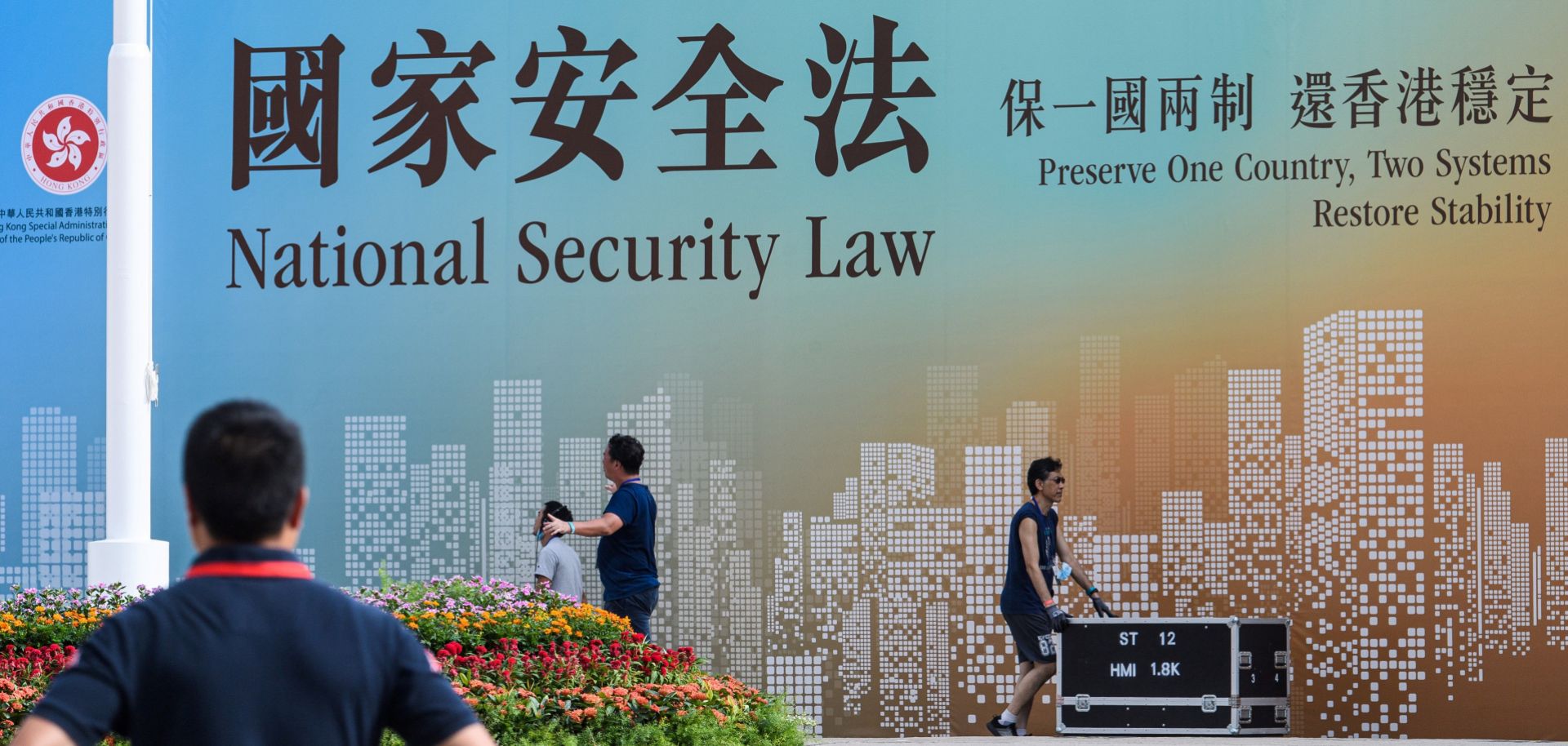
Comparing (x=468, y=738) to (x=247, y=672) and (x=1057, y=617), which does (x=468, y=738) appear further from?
(x=1057, y=617)

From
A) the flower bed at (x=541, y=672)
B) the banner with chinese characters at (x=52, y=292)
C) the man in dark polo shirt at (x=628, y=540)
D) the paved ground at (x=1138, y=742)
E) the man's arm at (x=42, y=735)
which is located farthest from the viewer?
the banner with chinese characters at (x=52, y=292)

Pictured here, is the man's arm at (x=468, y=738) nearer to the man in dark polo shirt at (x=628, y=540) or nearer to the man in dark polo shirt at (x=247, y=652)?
the man in dark polo shirt at (x=247, y=652)

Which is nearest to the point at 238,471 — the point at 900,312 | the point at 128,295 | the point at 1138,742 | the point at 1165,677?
the point at 1138,742

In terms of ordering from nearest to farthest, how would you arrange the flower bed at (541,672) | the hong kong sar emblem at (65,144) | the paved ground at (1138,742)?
1. the flower bed at (541,672)
2. the paved ground at (1138,742)
3. the hong kong sar emblem at (65,144)

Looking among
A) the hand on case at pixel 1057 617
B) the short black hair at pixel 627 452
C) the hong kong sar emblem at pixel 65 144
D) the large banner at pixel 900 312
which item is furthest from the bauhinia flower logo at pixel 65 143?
the hand on case at pixel 1057 617

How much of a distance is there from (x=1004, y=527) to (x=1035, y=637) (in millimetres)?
712

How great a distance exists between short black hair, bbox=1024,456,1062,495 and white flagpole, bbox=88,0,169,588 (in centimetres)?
476

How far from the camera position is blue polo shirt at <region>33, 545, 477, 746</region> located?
216 cm

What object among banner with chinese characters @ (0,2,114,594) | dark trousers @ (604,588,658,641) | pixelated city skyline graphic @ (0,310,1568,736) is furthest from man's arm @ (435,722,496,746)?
banner with chinese characters @ (0,2,114,594)

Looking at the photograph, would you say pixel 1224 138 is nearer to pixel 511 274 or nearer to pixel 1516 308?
pixel 1516 308

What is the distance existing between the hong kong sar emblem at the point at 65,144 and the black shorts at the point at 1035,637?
246 inches

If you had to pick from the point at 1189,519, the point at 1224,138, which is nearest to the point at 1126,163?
the point at 1224,138

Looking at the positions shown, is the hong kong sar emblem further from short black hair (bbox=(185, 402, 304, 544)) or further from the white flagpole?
short black hair (bbox=(185, 402, 304, 544))

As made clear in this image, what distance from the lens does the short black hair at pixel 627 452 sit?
896 cm
